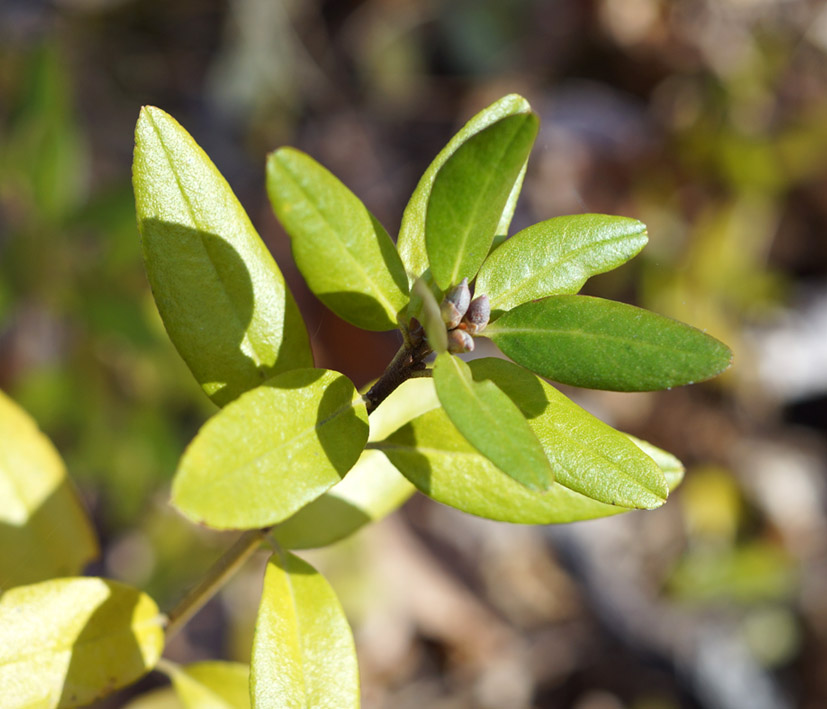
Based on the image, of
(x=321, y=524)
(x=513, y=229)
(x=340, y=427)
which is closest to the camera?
(x=340, y=427)

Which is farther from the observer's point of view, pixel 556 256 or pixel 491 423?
pixel 556 256

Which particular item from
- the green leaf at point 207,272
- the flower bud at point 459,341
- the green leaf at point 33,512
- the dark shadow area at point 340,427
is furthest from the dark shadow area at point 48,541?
the flower bud at point 459,341

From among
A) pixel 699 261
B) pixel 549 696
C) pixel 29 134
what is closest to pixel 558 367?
pixel 29 134

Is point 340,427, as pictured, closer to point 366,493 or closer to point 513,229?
point 366,493

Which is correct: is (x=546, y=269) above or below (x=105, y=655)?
above

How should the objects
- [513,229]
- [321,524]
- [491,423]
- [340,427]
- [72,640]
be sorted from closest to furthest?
1. [491,423]
2. [340,427]
3. [72,640]
4. [321,524]
5. [513,229]

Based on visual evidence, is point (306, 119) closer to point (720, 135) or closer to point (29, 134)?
point (29, 134)

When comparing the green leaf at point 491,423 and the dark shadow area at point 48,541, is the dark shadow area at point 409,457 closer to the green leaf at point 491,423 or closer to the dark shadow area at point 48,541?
the green leaf at point 491,423

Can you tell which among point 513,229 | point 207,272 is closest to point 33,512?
point 207,272
